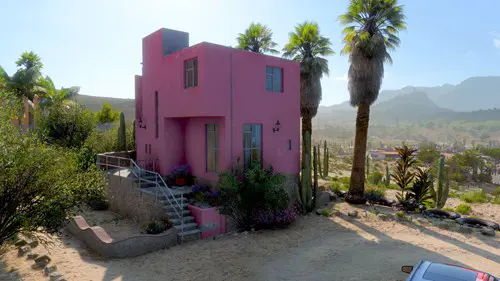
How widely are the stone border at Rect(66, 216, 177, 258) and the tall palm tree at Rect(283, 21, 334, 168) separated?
38.3 feet

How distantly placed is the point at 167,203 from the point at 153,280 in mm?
4293

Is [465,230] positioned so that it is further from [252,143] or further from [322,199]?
[252,143]

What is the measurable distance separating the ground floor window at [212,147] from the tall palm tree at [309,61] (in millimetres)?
7488

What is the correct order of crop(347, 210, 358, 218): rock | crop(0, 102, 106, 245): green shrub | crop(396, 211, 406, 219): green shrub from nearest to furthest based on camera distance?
crop(0, 102, 106, 245): green shrub
crop(396, 211, 406, 219): green shrub
crop(347, 210, 358, 218): rock

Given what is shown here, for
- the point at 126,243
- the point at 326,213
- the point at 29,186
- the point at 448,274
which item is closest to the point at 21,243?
the point at 126,243

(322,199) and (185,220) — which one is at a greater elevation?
(185,220)

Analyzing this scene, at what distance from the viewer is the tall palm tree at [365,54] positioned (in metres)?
16.9

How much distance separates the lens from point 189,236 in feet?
38.0

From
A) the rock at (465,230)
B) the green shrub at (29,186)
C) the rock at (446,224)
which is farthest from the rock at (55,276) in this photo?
the rock at (465,230)

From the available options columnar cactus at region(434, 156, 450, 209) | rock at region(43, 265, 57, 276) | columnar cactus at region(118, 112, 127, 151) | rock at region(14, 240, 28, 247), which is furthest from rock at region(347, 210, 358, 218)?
columnar cactus at region(118, 112, 127, 151)

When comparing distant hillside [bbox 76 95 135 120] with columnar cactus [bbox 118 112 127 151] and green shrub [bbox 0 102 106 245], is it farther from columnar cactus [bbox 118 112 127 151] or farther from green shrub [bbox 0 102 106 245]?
green shrub [bbox 0 102 106 245]

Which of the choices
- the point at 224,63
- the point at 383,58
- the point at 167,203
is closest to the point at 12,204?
the point at 167,203

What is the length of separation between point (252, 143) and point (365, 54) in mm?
8015

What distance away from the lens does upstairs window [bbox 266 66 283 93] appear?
604 inches
